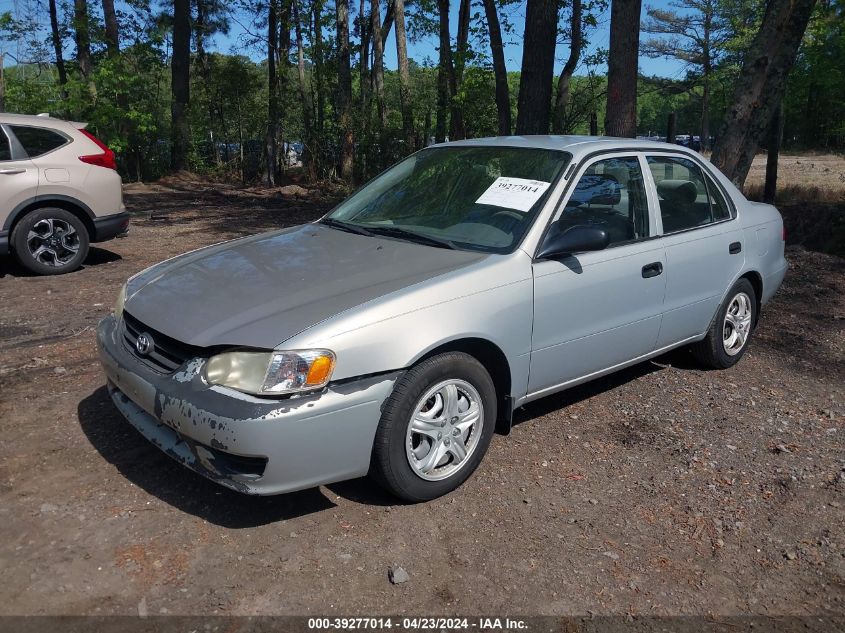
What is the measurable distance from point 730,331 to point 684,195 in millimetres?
1165

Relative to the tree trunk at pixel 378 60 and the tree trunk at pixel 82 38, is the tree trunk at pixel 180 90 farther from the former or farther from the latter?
the tree trunk at pixel 378 60

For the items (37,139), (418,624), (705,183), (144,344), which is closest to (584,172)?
(705,183)

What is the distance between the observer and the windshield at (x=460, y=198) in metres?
4.08

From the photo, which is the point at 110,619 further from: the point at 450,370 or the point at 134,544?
the point at 450,370

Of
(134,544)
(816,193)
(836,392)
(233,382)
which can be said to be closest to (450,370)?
(233,382)

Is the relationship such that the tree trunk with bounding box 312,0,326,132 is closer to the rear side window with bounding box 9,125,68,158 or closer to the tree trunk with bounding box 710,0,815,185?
the rear side window with bounding box 9,125,68,158

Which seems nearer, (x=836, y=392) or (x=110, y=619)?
(x=110, y=619)

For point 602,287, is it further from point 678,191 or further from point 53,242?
point 53,242

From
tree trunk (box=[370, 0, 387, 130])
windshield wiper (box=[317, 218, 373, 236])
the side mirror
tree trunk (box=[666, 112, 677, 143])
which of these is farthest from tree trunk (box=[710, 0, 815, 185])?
tree trunk (box=[370, 0, 387, 130])

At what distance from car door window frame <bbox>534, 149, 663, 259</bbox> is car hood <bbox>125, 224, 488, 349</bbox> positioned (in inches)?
21.6

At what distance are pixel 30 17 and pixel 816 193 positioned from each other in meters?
27.6

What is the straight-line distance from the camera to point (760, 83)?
29.0 feet

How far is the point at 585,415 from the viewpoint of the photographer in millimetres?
4699

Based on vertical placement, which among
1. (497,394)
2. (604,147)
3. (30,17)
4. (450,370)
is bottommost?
(497,394)
